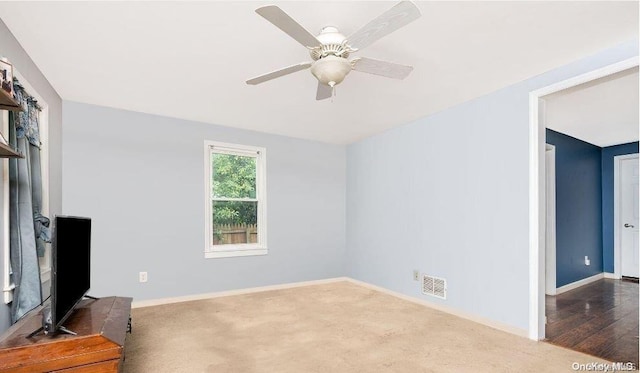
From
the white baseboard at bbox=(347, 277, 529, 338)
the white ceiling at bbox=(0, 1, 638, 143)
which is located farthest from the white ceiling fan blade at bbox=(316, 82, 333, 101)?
the white baseboard at bbox=(347, 277, 529, 338)

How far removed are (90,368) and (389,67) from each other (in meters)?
2.32

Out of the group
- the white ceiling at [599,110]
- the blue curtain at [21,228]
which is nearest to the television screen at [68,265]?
the blue curtain at [21,228]

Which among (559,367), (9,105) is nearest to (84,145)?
(9,105)

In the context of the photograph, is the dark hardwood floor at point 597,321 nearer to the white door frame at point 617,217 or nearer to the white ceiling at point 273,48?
the white door frame at point 617,217

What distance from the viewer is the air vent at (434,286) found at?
12.3ft

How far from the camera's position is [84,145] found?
3711 mm

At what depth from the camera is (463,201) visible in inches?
141

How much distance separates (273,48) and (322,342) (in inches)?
91.8

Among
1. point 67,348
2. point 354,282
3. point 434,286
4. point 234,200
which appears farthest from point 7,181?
point 354,282

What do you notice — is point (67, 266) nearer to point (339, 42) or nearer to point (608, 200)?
point (339, 42)

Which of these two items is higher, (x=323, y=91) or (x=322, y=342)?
(x=323, y=91)

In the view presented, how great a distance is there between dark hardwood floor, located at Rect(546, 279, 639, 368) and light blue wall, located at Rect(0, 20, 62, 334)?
13.9 ft

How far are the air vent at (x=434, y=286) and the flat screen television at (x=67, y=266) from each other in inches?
131

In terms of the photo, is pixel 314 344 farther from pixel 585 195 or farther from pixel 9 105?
pixel 585 195
